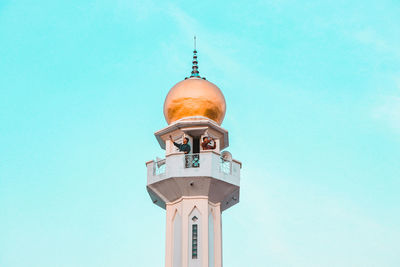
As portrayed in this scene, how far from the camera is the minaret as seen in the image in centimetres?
2934

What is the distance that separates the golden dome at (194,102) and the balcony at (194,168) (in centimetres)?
224

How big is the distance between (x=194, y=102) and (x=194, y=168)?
11.3 ft

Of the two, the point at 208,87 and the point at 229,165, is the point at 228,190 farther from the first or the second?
the point at 208,87

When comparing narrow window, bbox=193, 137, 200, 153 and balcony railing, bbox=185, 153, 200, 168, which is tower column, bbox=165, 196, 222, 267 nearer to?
balcony railing, bbox=185, 153, 200, 168

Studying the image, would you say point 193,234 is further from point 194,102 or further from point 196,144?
point 194,102

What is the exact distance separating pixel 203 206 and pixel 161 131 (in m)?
4.29

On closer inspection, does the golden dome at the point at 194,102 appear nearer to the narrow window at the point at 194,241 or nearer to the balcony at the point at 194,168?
the balcony at the point at 194,168

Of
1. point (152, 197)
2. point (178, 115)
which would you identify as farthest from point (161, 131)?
point (152, 197)

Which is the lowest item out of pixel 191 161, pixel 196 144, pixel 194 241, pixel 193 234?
pixel 194 241

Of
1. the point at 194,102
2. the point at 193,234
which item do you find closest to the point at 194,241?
the point at 193,234

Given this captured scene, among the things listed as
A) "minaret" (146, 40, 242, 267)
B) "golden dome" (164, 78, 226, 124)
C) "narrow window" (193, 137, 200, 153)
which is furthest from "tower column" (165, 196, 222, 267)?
"golden dome" (164, 78, 226, 124)

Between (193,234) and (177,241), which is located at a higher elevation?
(193,234)

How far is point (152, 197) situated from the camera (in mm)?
31703

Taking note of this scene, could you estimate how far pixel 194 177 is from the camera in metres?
A: 29.7
